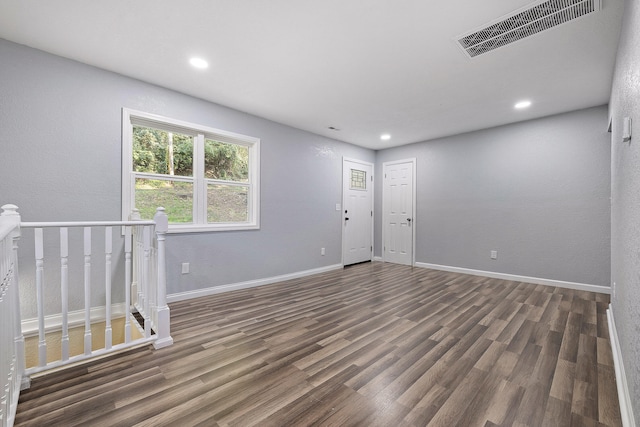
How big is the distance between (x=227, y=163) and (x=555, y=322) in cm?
414

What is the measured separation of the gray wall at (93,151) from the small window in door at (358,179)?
6.17 ft

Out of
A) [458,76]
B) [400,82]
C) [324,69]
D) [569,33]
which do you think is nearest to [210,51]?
[324,69]

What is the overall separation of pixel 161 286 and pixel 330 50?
2.44 m

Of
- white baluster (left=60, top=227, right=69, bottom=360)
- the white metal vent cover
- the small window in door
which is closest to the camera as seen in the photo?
white baluster (left=60, top=227, right=69, bottom=360)

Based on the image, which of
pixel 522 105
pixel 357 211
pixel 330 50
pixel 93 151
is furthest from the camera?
pixel 357 211

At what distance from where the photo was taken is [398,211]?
5684mm

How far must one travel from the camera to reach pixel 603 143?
3525 mm

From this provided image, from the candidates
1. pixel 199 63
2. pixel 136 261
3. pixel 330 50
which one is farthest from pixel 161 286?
pixel 330 50

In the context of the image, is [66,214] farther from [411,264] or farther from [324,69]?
[411,264]

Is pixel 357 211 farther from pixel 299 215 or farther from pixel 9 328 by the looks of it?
pixel 9 328

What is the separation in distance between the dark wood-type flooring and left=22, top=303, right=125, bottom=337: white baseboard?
0.53m

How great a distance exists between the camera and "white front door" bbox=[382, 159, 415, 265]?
5469 millimetres

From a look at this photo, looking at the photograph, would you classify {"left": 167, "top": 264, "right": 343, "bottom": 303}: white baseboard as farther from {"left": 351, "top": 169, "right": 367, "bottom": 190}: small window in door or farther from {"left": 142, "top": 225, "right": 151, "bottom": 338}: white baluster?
{"left": 351, "top": 169, "right": 367, "bottom": 190}: small window in door

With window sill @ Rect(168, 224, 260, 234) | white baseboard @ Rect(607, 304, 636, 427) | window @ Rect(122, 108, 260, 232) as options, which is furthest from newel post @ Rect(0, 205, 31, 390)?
white baseboard @ Rect(607, 304, 636, 427)
